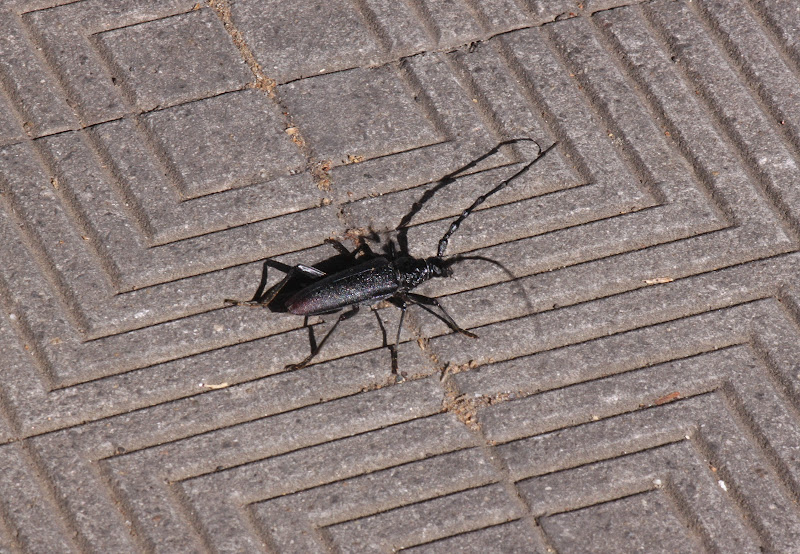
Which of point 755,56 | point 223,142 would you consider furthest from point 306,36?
point 755,56

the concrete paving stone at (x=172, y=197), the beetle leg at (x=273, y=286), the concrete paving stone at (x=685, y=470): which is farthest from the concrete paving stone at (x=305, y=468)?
the concrete paving stone at (x=172, y=197)

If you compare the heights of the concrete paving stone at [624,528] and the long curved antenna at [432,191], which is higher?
the long curved antenna at [432,191]

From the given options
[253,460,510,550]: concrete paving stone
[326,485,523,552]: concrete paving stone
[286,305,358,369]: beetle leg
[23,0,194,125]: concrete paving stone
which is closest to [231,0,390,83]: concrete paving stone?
[23,0,194,125]: concrete paving stone

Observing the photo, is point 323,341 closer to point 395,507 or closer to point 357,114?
point 395,507

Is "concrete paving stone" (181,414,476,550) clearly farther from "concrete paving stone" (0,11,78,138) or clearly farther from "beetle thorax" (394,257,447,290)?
"concrete paving stone" (0,11,78,138)

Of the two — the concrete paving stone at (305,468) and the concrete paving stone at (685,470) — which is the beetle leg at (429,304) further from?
the concrete paving stone at (685,470)

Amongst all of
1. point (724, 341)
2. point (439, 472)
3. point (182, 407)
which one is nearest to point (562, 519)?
point (439, 472)
